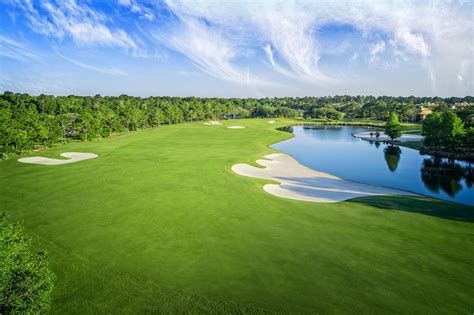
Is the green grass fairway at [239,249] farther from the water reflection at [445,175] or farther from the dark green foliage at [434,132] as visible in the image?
the dark green foliage at [434,132]

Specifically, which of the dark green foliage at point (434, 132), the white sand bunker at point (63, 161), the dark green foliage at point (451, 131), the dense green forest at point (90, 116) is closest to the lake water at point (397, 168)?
the dark green foliage at point (434, 132)

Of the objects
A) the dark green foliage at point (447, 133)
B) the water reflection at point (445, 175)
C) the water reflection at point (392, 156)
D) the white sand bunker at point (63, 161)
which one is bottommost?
the water reflection at point (445, 175)

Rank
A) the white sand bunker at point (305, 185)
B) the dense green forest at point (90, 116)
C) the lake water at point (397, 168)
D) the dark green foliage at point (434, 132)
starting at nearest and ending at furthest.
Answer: the white sand bunker at point (305, 185) → the lake water at point (397, 168) → the dense green forest at point (90, 116) → the dark green foliage at point (434, 132)

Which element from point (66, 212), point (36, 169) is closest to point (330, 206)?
point (66, 212)

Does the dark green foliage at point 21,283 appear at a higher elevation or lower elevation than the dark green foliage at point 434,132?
lower

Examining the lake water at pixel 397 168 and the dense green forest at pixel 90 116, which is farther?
the dense green forest at pixel 90 116

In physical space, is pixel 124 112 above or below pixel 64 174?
above

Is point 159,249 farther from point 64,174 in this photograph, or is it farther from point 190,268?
point 64,174
